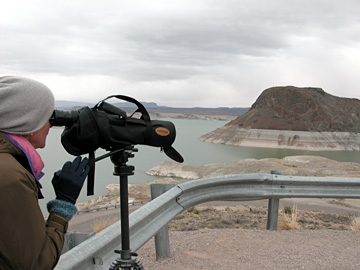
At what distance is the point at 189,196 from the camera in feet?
12.0

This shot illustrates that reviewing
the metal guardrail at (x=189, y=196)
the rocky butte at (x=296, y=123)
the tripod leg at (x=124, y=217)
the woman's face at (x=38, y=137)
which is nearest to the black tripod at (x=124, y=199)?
the tripod leg at (x=124, y=217)

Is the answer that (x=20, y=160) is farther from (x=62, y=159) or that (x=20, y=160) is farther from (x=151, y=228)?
(x=62, y=159)

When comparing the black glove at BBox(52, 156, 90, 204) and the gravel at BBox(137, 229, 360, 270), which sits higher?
the black glove at BBox(52, 156, 90, 204)

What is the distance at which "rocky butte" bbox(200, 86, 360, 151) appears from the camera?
284 ft

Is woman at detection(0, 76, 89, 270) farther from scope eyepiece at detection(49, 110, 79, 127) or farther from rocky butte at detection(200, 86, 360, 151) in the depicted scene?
rocky butte at detection(200, 86, 360, 151)

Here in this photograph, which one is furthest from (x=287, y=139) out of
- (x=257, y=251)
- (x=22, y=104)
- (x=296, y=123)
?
(x=22, y=104)

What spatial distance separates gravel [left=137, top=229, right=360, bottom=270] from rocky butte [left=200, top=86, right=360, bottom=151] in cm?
8110

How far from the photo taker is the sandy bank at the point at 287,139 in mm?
84500

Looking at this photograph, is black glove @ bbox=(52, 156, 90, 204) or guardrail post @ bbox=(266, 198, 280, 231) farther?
guardrail post @ bbox=(266, 198, 280, 231)

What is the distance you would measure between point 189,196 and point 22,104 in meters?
2.45

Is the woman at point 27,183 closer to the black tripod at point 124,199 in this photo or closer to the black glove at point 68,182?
the black glove at point 68,182

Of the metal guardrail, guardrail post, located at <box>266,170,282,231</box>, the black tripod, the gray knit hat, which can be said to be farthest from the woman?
guardrail post, located at <box>266,170,282,231</box>

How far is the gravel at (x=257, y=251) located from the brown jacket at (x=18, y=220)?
6.98 feet

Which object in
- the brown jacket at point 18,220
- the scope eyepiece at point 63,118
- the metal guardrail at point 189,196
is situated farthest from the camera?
the metal guardrail at point 189,196
